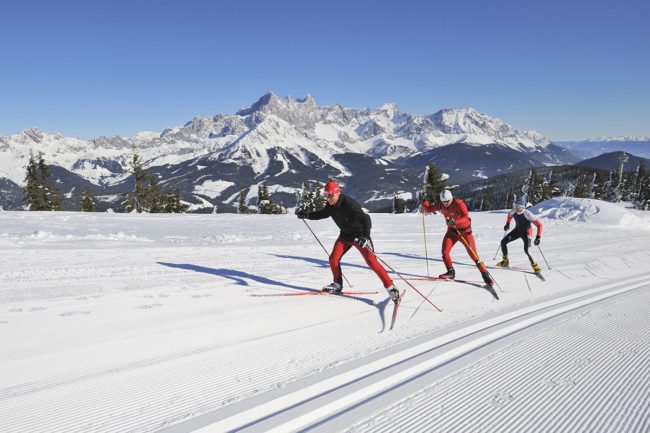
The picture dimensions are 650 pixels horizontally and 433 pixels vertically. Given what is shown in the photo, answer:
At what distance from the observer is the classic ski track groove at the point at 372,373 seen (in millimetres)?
3055

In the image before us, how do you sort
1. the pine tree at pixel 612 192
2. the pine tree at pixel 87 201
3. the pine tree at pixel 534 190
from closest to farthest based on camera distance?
the pine tree at pixel 87 201 → the pine tree at pixel 534 190 → the pine tree at pixel 612 192

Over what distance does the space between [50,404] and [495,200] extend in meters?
130

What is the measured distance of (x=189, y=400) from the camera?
331cm

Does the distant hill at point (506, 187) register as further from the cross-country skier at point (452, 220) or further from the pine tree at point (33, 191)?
the cross-country skier at point (452, 220)

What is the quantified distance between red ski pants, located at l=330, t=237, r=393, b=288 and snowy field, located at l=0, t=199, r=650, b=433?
49cm

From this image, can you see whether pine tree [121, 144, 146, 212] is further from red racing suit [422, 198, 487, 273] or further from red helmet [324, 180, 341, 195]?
red helmet [324, 180, 341, 195]

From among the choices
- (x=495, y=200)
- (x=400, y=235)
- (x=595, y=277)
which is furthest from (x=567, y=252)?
(x=495, y=200)

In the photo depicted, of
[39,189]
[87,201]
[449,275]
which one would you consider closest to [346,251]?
[449,275]

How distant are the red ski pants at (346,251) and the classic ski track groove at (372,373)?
148cm

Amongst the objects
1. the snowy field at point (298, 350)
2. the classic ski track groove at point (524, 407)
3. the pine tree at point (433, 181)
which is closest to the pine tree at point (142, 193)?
the pine tree at point (433, 181)

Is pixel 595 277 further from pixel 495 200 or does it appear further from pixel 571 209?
pixel 495 200

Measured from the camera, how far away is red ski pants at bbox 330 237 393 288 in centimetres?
622

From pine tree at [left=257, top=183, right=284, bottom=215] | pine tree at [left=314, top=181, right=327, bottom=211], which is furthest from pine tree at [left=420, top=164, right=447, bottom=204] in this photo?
pine tree at [left=257, top=183, right=284, bottom=215]

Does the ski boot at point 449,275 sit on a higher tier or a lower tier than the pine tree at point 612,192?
lower
